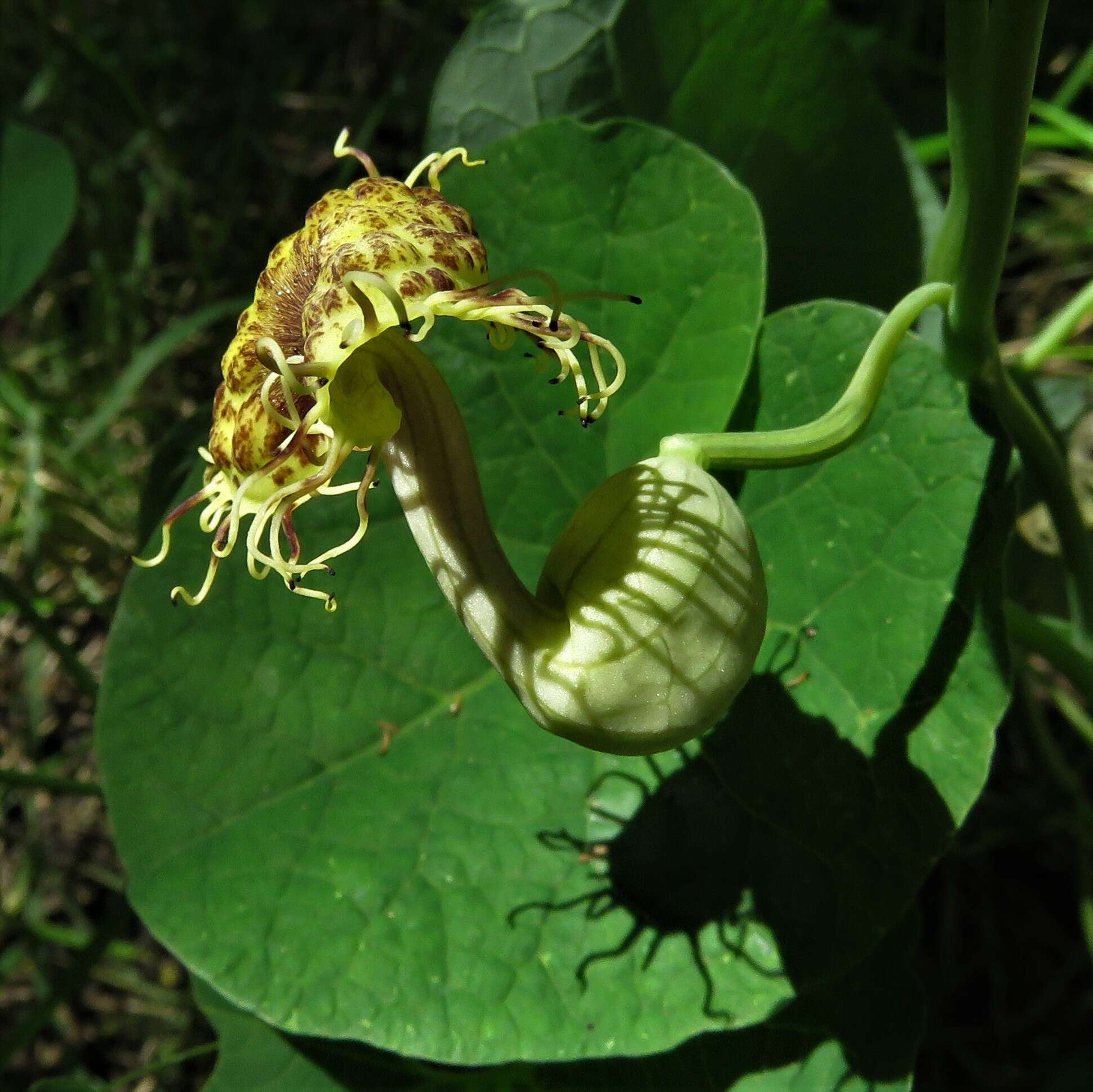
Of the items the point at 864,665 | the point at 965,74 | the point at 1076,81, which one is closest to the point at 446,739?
the point at 864,665

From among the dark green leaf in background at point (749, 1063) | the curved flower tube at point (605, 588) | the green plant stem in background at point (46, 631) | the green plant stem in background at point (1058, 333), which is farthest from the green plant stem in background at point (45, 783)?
the green plant stem in background at point (1058, 333)

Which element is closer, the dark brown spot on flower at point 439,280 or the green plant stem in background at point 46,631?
the dark brown spot on flower at point 439,280

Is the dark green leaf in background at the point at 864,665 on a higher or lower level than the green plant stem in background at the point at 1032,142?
lower

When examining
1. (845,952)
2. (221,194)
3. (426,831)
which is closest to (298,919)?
(426,831)

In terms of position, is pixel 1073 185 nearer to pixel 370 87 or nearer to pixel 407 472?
pixel 370 87

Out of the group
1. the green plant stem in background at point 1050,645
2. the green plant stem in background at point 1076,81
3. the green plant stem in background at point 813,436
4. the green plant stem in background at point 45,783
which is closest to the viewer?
the green plant stem in background at point 813,436

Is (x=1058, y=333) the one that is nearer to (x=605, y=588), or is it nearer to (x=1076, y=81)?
(x=1076, y=81)

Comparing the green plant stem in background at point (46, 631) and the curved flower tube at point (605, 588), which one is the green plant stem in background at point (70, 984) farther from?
the curved flower tube at point (605, 588)
